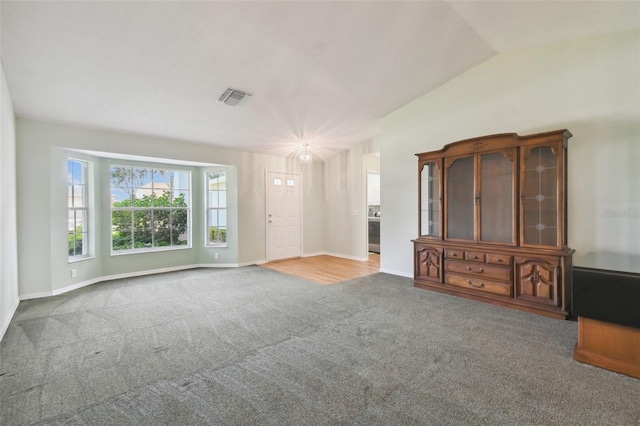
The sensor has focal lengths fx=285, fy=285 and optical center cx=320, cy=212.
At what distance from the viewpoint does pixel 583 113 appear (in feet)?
10.5

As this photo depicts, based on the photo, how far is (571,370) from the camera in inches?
81.6

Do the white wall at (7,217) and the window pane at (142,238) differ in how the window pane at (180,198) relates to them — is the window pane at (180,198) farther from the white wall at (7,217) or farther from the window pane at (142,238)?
the white wall at (7,217)

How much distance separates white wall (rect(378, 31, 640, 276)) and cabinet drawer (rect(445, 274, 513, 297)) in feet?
2.83

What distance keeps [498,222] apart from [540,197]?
0.52m

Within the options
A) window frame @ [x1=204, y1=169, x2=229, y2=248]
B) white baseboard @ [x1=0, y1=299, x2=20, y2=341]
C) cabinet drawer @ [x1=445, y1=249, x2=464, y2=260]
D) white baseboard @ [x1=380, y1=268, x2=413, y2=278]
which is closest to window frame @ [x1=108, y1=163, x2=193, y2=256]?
window frame @ [x1=204, y1=169, x2=229, y2=248]

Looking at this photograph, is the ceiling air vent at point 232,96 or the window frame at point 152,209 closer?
the ceiling air vent at point 232,96

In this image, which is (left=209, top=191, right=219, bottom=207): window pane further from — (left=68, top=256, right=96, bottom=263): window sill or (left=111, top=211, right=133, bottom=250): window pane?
(left=68, top=256, right=96, bottom=263): window sill

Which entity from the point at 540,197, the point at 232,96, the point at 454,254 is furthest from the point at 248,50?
the point at 540,197

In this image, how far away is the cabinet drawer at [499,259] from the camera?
3.36m

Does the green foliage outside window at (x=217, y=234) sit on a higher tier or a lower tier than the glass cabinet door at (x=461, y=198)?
lower

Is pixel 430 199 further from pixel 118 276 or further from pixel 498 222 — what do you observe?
pixel 118 276

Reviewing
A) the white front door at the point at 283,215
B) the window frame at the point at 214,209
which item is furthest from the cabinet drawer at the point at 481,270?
the window frame at the point at 214,209

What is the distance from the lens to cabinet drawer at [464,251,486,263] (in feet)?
11.8

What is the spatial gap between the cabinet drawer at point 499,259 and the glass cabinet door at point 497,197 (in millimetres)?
199
